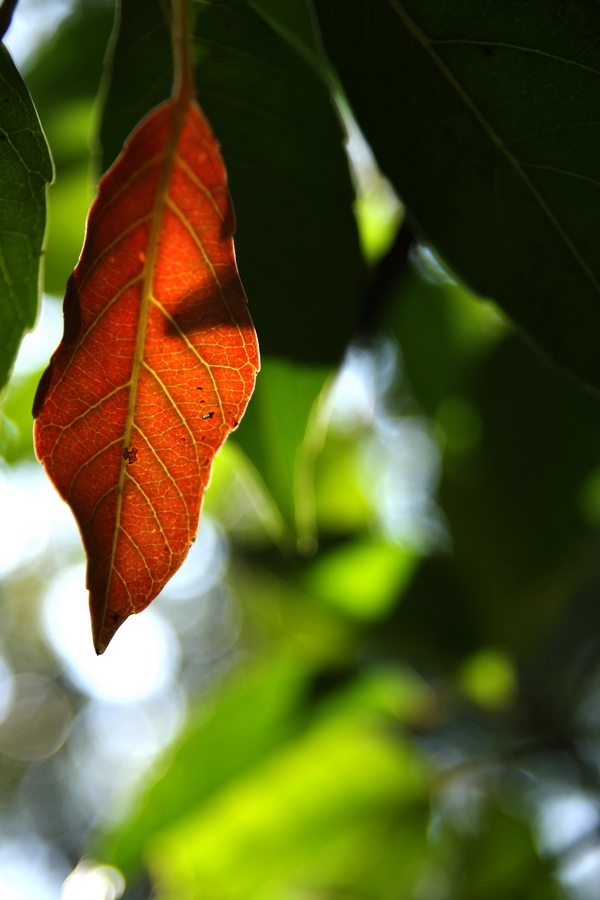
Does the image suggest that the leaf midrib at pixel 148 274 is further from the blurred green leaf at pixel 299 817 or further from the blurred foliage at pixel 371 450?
the blurred green leaf at pixel 299 817

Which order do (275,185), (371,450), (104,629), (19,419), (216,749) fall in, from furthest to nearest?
(371,450) < (216,749) < (19,419) < (275,185) < (104,629)

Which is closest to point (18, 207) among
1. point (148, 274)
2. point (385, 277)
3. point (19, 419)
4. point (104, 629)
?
point (148, 274)

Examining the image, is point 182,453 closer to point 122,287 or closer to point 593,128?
point 122,287

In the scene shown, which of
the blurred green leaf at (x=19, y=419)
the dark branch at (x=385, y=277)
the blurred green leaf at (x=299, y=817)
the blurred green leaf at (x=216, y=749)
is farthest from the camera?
the blurred green leaf at (x=299, y=817)

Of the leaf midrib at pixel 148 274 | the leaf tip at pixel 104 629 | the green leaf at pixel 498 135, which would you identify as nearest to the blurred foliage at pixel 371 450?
the green leaf at pixel 498 135

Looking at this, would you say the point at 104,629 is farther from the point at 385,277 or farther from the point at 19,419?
the point at 19,419

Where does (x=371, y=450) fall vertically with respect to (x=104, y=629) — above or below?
below
